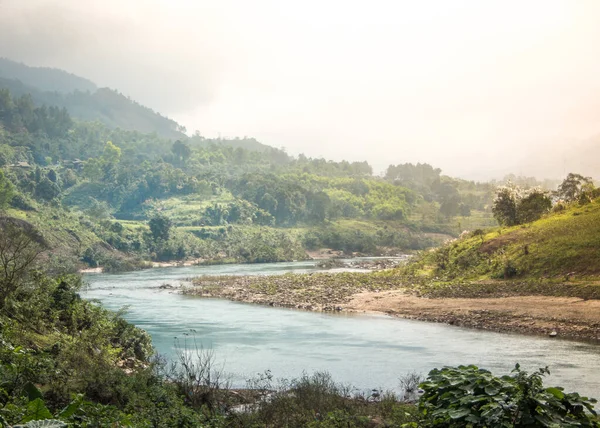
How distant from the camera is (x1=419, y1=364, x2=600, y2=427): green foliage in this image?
5.30 m

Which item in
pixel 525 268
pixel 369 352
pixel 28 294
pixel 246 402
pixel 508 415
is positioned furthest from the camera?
pixel 525 268

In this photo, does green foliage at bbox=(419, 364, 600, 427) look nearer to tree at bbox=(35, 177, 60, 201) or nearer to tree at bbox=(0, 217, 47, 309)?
tree at bbox=(0, 217, 47, 309)

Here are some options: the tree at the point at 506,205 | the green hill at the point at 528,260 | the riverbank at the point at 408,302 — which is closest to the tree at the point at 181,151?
the riverbank at the point at 408,302

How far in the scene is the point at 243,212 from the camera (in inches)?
4685

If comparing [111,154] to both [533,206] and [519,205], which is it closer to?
[519,205]

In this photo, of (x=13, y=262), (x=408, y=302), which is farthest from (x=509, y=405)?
(x=408, y=302)

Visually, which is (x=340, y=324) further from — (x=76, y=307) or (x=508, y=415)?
(x=508, y=415)

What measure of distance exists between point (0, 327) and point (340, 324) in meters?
20.9

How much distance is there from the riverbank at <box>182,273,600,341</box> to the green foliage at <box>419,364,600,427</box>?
20647mm

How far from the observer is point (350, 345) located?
25.6 meters

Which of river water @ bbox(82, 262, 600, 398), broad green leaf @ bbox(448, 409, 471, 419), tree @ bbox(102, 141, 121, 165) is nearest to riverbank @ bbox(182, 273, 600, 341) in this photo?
river water @ bbox(82, 262, 600, 398)

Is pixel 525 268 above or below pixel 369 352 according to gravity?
above

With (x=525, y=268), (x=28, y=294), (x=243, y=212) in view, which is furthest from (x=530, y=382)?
(x=243, y=212)

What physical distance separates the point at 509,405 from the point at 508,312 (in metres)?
25.3
